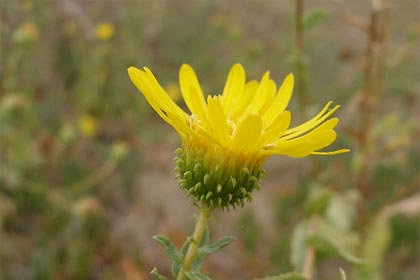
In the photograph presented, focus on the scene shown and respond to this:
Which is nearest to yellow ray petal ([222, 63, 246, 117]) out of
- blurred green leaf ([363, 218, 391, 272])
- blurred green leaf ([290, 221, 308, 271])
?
blurred green leaf ([290, 221, 308, 271])

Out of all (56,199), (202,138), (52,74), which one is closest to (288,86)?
(202,138)

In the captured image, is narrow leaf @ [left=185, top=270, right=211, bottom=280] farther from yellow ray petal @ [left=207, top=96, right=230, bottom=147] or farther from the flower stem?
yellow ray petal @ [left=207, top=96, right=230, bottom=147]

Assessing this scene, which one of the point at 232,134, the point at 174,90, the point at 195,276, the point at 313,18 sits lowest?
the point at 195,276

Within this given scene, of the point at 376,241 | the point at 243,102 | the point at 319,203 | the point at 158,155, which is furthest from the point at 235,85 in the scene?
the point at 158,155

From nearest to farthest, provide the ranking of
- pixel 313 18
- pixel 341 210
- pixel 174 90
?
pixel 313 18, pixel 341 210, pixel 174 90

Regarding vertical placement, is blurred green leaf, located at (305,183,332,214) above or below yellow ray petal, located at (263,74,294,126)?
above

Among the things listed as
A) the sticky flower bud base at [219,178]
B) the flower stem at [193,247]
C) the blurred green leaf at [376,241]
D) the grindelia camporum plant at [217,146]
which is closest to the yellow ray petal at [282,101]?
the grindelia camporum plant at [217,146]

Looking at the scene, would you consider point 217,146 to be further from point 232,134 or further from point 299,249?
point 299,249

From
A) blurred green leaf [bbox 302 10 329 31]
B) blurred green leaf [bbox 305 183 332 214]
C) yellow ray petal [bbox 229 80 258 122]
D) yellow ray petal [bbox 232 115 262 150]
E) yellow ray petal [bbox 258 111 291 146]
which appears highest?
blurred green leaf [bbox 302 10 329 31]
